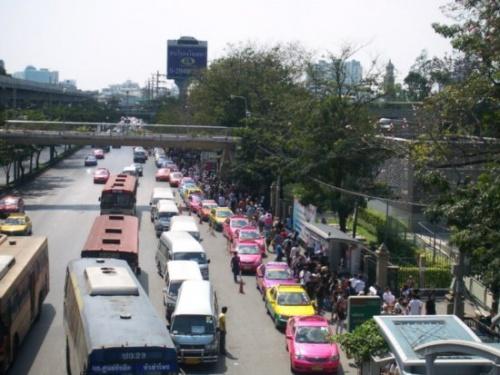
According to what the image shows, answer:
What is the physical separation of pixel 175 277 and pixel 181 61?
117436 millimetres

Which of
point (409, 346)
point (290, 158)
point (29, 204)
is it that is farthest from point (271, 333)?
point (29, 204)

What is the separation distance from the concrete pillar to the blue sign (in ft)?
372

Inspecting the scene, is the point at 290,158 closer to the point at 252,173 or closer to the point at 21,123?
the point at 252,173

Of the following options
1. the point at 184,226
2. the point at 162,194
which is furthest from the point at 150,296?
the point at 162,194

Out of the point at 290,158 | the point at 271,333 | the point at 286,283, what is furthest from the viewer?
the point at 290,158

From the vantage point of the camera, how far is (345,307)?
26.0 m

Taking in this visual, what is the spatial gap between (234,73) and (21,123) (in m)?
21.4

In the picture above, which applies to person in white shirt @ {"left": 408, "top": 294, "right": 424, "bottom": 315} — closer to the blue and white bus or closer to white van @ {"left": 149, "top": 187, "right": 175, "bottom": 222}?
the blue and white bus

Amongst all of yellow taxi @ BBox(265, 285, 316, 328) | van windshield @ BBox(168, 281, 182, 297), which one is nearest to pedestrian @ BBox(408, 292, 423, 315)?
yellow taxi @ BBox(265, 285, 316, 328)

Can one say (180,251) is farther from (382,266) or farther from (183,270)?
A: (382,266)

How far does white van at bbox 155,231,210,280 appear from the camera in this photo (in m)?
30.8

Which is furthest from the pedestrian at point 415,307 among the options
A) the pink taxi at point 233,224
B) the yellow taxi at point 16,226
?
the yellow taxi at point 16,226

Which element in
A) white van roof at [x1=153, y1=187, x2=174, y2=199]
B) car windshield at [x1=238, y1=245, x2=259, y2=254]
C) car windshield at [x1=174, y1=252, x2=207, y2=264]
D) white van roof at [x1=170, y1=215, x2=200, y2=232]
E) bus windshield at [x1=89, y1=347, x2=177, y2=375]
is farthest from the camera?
white van roof at [x1=153, y1=187, x2=174, y2=199]

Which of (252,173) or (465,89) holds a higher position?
(465,89)
